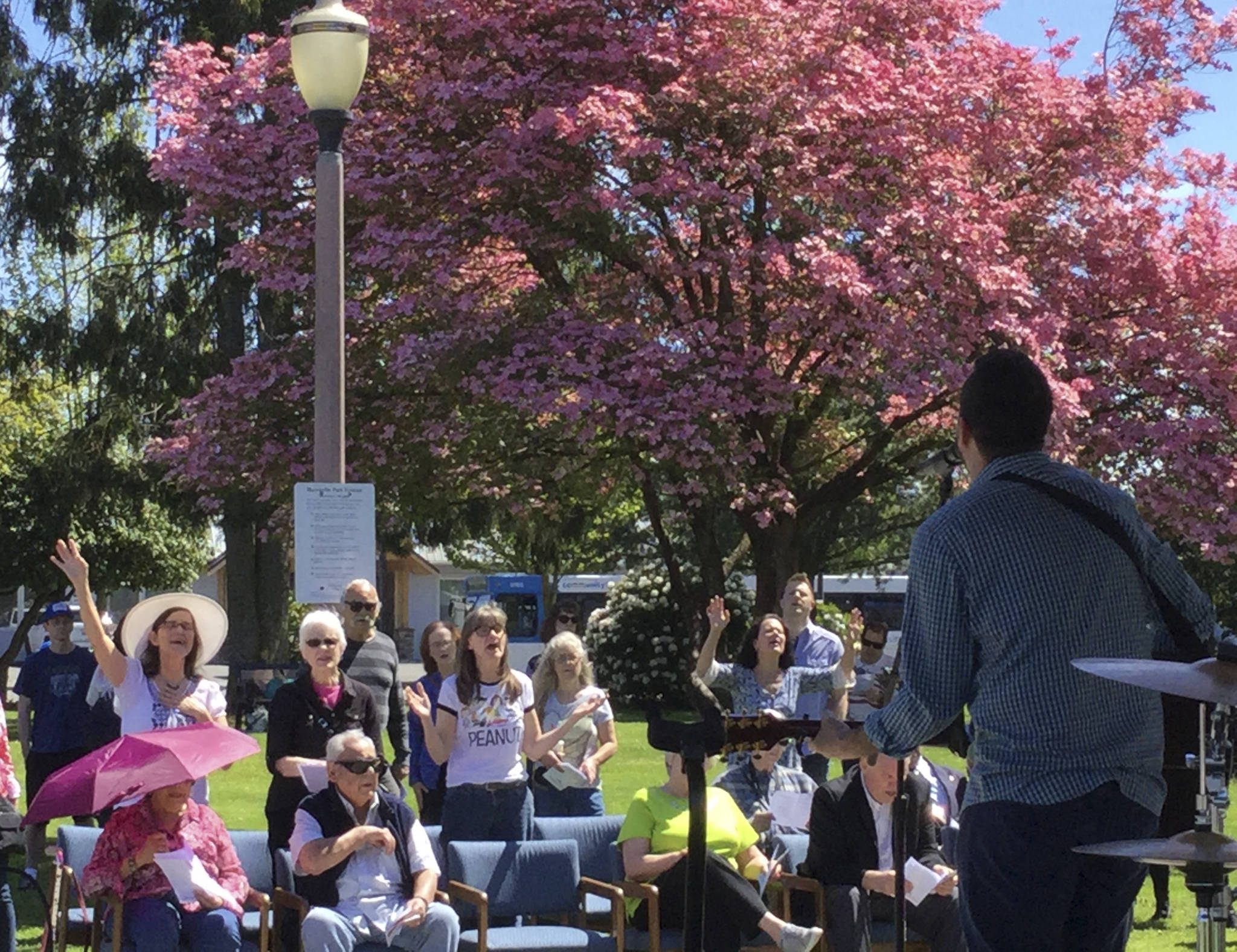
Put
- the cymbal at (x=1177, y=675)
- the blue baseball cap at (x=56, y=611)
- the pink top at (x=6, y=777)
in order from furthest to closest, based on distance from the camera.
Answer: the blue baseball cap at (x=56, y=611)
the pink top at (x=6, y=777)
the cymbal at (x=1177, y=675)

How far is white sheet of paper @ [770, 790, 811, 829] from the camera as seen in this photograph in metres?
9.48

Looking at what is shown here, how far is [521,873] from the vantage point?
338 inches

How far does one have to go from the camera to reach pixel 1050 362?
15484mm

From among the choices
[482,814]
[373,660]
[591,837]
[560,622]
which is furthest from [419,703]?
[560,622]

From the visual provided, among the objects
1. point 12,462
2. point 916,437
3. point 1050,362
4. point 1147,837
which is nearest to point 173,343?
point 12,462

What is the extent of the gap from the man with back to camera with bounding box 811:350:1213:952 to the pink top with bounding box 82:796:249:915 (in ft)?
15.4

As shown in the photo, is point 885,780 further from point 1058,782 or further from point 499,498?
point 499,498

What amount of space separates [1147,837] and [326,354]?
545cm

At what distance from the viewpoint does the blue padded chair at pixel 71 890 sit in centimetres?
793

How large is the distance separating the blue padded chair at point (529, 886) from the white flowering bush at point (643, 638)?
18.9 m

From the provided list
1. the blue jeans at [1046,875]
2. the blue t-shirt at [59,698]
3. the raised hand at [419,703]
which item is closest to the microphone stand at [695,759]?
the blue jeans at [1046,875]

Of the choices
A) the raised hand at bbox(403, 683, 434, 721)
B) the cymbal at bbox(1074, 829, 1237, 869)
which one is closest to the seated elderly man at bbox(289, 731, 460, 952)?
the raised hand at bbox(403, 683, 434, 721)

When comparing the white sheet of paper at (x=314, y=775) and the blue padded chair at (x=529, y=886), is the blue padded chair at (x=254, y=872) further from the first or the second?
the blue padded chair at (x=529, y=886)

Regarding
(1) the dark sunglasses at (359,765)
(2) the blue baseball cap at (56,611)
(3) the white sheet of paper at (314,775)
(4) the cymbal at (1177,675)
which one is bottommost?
(3) the white sheet of paper at (314,775)
